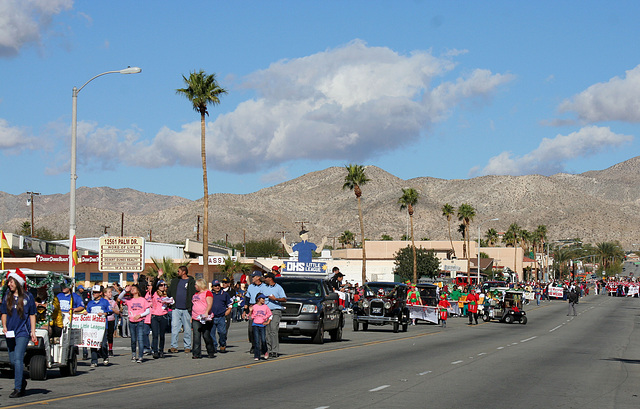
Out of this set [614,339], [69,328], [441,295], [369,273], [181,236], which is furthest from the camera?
[181,236]

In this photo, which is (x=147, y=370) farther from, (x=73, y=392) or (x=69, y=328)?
(x=73, y=392)

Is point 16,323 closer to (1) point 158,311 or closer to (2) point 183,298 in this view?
(1) point 158,311

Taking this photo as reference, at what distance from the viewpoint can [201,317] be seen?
763 inches

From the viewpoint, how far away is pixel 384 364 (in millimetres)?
18875

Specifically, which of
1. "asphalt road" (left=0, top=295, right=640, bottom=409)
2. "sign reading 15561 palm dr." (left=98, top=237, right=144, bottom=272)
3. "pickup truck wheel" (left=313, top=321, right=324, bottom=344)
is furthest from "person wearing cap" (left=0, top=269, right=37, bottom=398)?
"sign reading 15561 palm dr." (left=98, top=237, right=144, bottom=272)

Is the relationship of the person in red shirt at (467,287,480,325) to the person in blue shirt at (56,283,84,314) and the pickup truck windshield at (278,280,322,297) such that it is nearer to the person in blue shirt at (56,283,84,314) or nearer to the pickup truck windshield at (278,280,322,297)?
the pickup truck windshield at (278,280,322,297)

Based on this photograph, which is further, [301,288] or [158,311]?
[301,288]

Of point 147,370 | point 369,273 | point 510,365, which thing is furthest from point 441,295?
point 369,273

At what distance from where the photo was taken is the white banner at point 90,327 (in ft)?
54.7

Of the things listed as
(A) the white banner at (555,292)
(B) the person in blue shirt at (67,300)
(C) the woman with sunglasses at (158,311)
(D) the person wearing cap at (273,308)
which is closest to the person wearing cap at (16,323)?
(B) the person in blue shirt at (67,300)

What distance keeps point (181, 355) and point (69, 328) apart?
5.18 metres

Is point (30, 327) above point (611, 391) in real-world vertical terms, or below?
above

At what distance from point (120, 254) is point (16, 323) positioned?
122 feet

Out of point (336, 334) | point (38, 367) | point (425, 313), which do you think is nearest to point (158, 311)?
point (38, 367)
